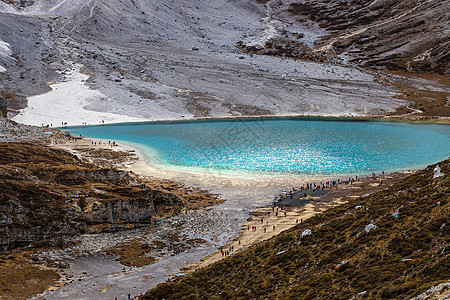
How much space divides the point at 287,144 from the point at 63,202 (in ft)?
152

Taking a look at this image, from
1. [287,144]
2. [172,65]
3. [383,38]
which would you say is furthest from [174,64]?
[383,38]

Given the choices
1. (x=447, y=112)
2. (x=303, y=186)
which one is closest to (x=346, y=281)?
(x=303, y=186)

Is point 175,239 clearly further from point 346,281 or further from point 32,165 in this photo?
point 346,281

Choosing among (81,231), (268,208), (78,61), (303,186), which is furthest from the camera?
(78,61)

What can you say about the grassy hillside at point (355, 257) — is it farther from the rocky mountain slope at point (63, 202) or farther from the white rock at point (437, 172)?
the rocky mountain slope at point (63, 202)

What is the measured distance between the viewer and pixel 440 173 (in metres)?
20.9

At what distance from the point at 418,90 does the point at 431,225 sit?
419 ft

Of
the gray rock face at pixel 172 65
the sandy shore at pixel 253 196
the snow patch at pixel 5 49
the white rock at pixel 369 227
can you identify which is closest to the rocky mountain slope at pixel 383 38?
the gray rock face at pixel 172 65

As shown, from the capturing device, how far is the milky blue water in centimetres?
5306

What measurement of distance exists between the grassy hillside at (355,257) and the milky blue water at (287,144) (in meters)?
28.7

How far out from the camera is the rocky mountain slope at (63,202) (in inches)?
1013

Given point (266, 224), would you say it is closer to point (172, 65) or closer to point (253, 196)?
point (253, 196)

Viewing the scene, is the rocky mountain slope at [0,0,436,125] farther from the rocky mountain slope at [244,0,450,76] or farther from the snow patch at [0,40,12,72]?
the rocky mountain slope at [244,0,450,76]

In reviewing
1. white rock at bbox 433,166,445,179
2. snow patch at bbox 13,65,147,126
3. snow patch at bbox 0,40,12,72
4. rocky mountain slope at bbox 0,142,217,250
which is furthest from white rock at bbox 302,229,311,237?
snow patch at bbox 0,40,12,72
